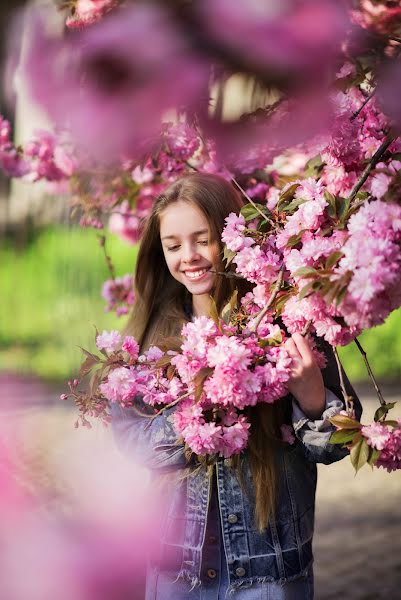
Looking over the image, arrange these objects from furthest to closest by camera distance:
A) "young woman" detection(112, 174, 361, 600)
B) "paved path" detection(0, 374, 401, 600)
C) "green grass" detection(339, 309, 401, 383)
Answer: "green grass" detection(339, 309, 401, 383) < "paved path" detection(0, 374, 401, 600) < "young woman" detection(112, 174, 361, 600)

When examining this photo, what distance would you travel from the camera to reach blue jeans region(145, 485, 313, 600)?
1.25 meters

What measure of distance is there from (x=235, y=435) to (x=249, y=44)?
1.84 ft

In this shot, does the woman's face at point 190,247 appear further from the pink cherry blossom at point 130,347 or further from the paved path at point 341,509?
the paved path at point 341,509

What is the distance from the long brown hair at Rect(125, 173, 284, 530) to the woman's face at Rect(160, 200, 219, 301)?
0.01 metres

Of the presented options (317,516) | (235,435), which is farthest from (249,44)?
(317,516)

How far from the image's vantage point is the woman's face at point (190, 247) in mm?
1357

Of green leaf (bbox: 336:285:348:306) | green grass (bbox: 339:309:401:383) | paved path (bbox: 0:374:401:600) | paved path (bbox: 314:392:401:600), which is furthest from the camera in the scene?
green grass (bbox: 339:309:401:383)

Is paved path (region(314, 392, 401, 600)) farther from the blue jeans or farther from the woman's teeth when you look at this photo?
the woman's teeth

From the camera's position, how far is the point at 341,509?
3.82 meters

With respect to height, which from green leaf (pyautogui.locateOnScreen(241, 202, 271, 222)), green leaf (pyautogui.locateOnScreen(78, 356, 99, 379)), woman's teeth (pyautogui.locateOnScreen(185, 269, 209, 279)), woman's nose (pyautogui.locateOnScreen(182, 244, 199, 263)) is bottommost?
green leaf (pyautogui.locateOnScreen(78, 356, 99, 379))

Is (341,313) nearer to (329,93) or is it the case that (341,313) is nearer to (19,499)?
(329,93)

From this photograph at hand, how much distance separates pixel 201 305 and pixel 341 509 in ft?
8.72

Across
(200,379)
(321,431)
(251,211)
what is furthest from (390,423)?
(251,211)

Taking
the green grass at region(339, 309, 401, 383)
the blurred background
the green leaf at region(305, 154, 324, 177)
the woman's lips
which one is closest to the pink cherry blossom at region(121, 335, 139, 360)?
the blurred background
